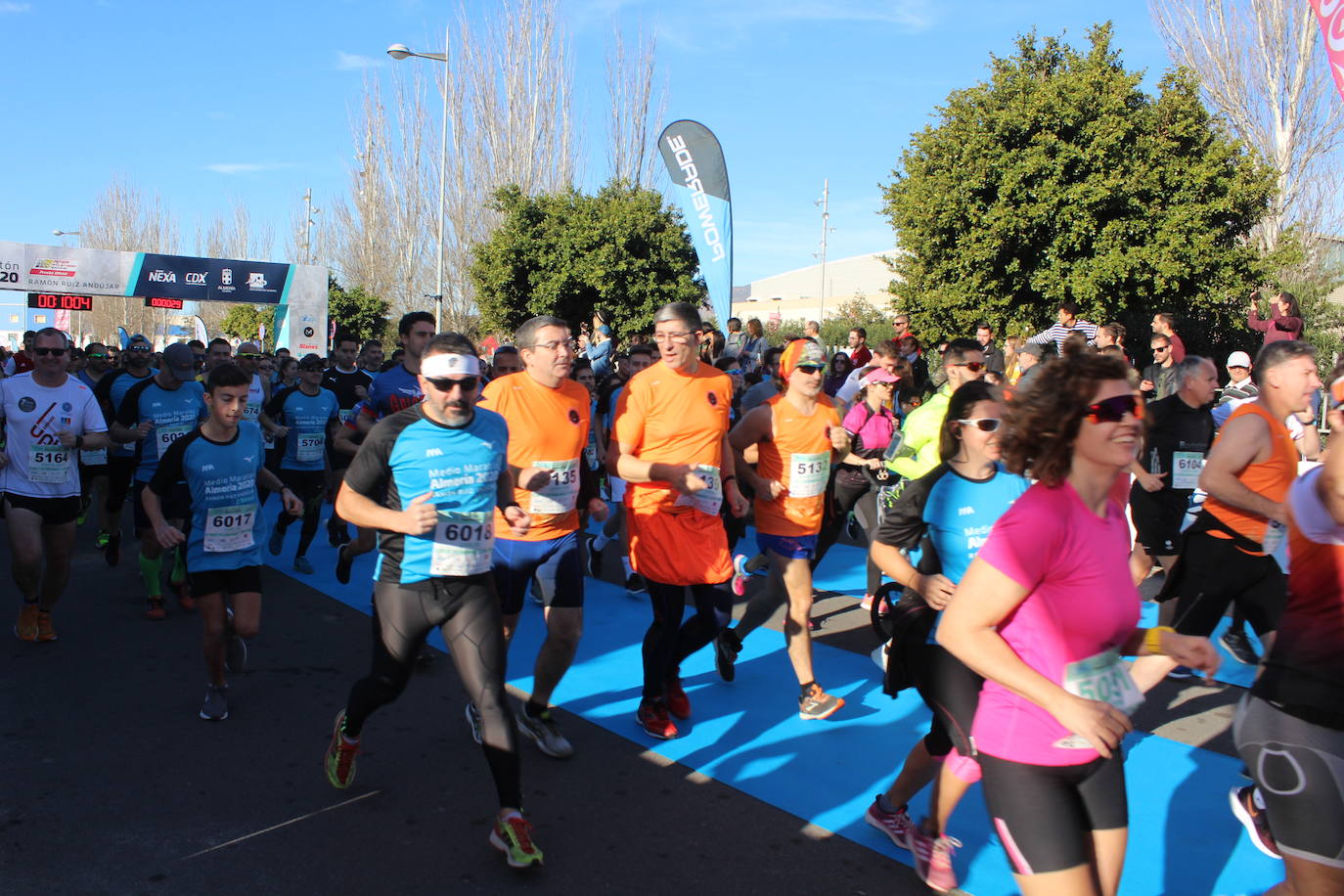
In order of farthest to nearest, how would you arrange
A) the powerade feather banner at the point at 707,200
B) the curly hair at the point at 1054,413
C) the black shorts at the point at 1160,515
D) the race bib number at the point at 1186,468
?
the powerade feather banner at the point at 707,200 < the black shorts at the point at 1160,515 < the race bib number at the point at 1186,468 < the curly hair at the point at 1054,413

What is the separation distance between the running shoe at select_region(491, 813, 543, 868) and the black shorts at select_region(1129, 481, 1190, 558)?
495 centimetres

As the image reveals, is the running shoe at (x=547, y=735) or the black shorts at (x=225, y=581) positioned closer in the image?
the running shoe at (x=547, y=735)

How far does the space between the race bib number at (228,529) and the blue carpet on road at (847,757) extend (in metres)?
1.69

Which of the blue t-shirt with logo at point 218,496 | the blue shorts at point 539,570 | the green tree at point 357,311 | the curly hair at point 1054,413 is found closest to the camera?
the curly hair at point 1054,413

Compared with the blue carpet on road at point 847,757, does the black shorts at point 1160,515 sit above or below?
above

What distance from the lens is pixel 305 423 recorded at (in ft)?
28.9

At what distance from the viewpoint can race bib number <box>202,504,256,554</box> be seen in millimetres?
5160

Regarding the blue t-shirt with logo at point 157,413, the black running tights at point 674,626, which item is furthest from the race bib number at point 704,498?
the blue t-shirt with logo at point 157,413

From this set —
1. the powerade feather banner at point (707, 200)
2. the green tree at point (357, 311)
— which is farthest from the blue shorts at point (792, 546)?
the green tree at point (357, 311)

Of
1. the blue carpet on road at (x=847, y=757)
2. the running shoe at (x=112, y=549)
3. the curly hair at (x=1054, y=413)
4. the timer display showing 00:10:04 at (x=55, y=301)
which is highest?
the timer display showing 00:10:04 at (x=55, y=301)

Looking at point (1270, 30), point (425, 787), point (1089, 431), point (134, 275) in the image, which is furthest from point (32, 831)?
point (1270, 30)

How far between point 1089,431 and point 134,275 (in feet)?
94.2

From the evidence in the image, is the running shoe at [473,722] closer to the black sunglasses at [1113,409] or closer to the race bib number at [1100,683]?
the race bib number at [1100,683]

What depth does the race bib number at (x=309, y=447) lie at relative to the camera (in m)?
8.82
